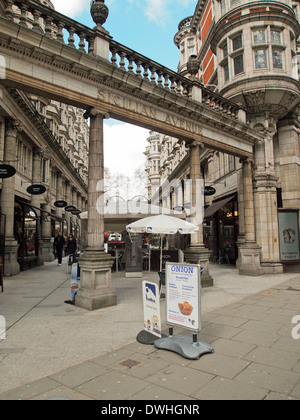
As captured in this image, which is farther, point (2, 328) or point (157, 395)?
point (2, 328)

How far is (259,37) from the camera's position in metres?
14.9

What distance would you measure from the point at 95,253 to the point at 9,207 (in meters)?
8.83

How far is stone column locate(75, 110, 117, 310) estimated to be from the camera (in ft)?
25.2

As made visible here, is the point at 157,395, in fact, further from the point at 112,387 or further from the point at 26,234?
the point at 26,234

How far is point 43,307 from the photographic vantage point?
7855mm

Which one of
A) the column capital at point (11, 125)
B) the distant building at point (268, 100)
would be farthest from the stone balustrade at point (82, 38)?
the column capital at point (11, 125)

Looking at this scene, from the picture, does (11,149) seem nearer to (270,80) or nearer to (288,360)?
(270,80)

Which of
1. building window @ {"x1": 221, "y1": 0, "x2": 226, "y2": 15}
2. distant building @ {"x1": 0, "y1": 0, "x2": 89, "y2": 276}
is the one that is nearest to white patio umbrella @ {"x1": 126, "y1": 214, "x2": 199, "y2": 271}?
distant building @ {"x1": 0, "y1": 0, "x2": 89, "y2": 276}

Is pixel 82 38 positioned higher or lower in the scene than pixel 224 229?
higher

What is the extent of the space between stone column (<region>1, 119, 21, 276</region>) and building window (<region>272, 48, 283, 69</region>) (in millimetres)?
13382

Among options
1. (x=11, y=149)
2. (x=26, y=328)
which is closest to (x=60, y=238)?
(x=11, y=149)

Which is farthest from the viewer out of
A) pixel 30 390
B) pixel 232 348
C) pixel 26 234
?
pixel 26 234

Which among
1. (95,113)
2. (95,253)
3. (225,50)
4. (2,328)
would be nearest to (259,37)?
(225,50)

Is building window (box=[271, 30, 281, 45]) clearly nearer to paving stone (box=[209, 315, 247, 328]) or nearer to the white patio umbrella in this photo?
the white patio umbrella
